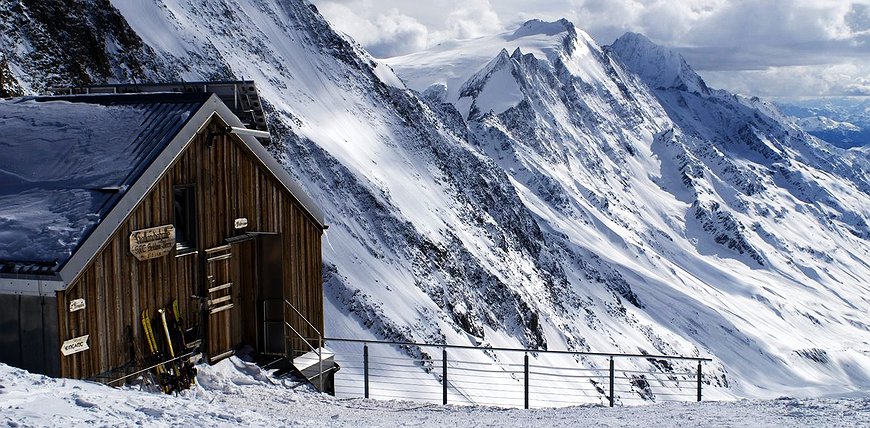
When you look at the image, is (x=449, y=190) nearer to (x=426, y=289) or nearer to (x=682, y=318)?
(x=426, y=289)

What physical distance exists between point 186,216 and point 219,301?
1.85 meters

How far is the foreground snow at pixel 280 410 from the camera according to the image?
10367mm

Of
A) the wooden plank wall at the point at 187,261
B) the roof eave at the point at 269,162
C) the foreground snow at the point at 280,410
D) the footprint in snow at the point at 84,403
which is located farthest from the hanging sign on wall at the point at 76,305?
the roof eave at the point at 269,162

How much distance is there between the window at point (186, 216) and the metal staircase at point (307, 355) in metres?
2.75

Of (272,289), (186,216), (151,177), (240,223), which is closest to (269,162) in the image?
(240,223)

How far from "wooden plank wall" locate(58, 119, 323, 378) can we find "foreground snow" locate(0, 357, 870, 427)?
1127 millimetres

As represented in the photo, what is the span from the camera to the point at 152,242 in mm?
13766

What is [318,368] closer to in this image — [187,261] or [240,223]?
[240,223]

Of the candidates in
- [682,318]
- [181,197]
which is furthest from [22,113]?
[682,318]

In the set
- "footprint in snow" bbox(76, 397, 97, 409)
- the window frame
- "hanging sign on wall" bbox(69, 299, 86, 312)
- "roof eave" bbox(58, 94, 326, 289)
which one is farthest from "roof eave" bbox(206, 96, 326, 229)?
"footprint in snow" bbox(76, 397, 97, 409)

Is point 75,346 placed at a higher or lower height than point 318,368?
higher

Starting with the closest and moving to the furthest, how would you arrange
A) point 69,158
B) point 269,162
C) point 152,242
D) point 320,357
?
point 152,242 < point 69,158 < point 269,162 < point 320,357

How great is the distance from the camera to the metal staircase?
56.7 feet

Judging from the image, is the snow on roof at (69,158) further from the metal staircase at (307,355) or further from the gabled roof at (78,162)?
the metal staircase at (307,355)
